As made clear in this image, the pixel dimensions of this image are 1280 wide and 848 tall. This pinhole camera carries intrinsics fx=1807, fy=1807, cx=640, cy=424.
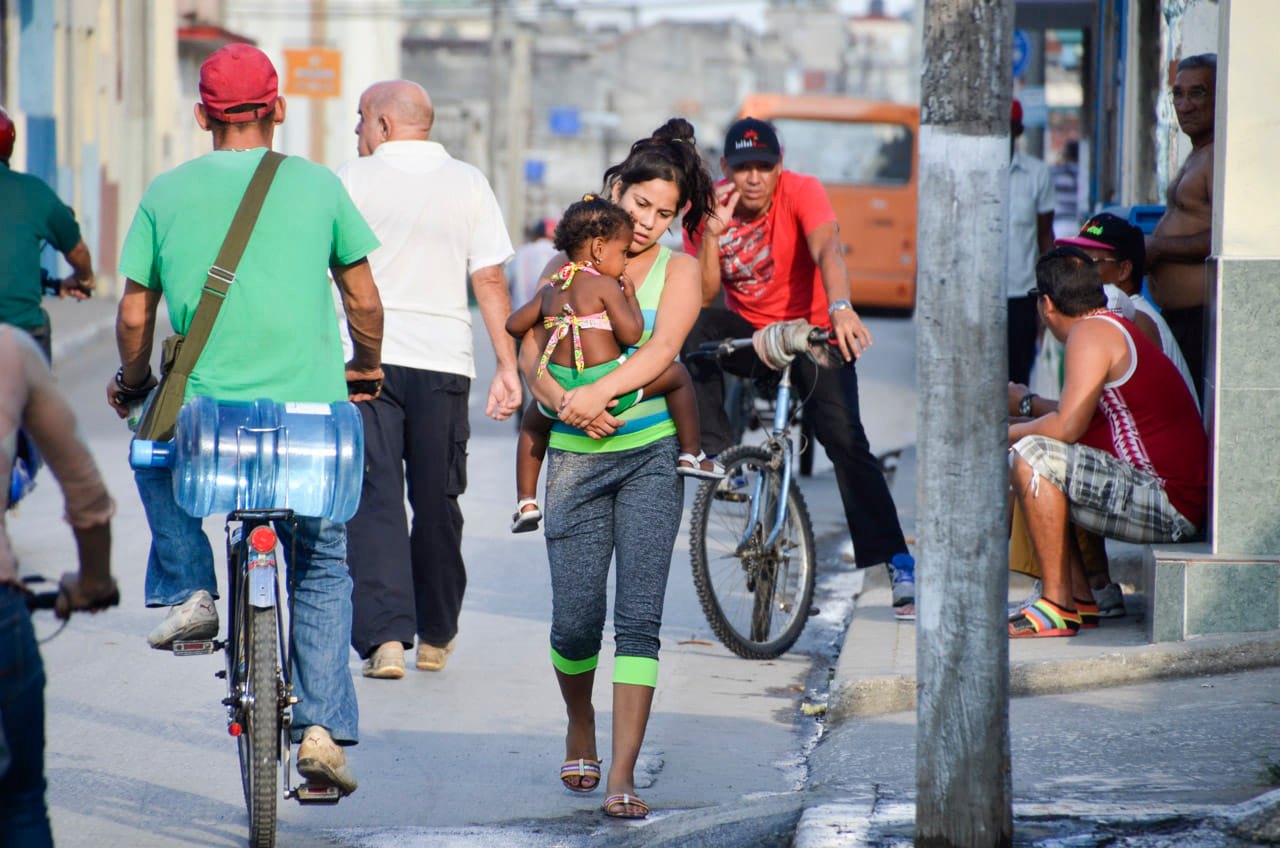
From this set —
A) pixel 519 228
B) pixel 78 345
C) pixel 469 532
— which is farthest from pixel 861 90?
pixel 469 532

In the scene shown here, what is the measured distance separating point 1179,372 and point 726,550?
1.77 m

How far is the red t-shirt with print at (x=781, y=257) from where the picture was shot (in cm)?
691

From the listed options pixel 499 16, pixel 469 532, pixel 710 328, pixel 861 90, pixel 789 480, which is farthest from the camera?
pixel 861 90

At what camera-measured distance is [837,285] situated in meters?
6.59

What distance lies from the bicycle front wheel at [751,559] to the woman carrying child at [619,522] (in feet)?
5.22

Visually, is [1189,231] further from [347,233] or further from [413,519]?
[347,233]

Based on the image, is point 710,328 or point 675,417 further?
point 710,328

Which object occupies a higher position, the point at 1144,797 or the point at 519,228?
the point at 519,228

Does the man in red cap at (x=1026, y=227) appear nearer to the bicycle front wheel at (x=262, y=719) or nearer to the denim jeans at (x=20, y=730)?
the bicycle front wheel at (x=262, y=719)

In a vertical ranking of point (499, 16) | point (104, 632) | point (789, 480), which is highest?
point (499, 16)

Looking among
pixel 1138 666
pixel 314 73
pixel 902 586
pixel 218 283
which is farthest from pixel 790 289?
pixel 314 73

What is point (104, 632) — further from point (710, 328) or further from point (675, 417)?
point (675, 417)

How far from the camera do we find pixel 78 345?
18.8m

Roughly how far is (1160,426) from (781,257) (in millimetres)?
1600
